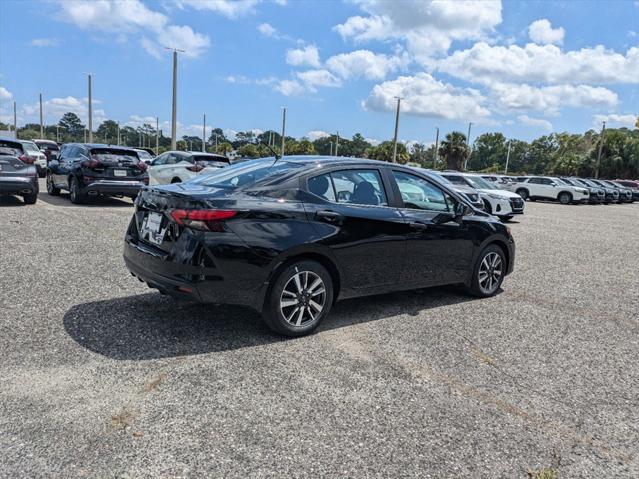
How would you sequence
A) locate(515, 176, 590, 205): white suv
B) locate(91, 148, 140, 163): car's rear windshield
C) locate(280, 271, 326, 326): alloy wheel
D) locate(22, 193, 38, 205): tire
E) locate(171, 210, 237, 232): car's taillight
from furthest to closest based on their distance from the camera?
locate(515, 176, 590, 205): white suv → locate(91, 148, 140, 163): car's rear windshield → locate(22, 193, 38, 205): tire → locate(280, 271, 326, 326): alloy wheel → locate(171, 210, 237, 232): car's taillight

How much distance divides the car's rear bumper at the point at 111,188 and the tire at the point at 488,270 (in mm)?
9296

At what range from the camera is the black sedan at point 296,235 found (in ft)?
12.8

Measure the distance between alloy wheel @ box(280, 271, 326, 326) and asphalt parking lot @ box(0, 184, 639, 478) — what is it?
20 centimetres

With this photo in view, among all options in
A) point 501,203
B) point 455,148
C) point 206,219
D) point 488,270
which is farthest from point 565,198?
point 455,148

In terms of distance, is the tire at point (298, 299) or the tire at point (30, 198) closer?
the tire at point (298, 299)

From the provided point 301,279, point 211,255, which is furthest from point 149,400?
point 301,279

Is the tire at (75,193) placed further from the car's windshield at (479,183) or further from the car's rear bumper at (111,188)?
the car's windshield at (479,183)

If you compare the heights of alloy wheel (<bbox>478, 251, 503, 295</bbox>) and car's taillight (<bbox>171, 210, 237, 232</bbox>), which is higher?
car's taillight (<bbox>171, 210, 237, 232</bbox>)

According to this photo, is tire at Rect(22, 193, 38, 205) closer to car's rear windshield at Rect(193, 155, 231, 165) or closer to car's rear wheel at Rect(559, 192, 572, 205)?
car's rear windshield at Rect(193, 155, 231, 165)

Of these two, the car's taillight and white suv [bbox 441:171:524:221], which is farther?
white suv [bbox 441:171:524:221]

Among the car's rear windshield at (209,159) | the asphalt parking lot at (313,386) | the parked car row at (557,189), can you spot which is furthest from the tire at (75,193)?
the parked car row at (557,189)

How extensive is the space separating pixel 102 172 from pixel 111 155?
524 millimetres

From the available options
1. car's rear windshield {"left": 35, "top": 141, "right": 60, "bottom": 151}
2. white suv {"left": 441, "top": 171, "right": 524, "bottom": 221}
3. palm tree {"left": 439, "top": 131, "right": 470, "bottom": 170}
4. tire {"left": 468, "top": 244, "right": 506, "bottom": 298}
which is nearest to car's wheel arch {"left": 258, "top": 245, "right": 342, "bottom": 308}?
tire {"left": 468, "top": 244, "right": 506, "bottom": 298}

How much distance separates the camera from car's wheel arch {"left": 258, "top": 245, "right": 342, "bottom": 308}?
4.06 m
